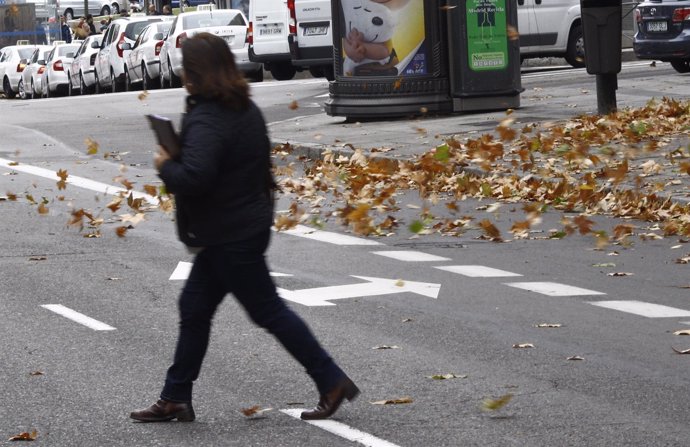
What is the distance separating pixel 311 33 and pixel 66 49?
675 inches

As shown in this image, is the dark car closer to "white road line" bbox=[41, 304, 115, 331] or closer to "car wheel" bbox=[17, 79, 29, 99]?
"white road line" bbox=[41, 304, 115, 331]

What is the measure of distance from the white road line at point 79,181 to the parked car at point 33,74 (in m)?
26.4

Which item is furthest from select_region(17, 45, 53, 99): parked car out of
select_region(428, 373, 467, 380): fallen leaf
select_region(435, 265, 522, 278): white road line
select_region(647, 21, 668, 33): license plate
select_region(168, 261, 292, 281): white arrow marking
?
select_region(428, 373, 467, 380): fallen leaf

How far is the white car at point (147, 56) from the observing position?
37.0 m

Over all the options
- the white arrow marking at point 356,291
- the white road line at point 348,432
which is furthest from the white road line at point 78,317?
the white road line at point 348,432

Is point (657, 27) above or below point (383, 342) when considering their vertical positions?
below

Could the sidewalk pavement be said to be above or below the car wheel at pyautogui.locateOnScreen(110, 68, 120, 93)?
above

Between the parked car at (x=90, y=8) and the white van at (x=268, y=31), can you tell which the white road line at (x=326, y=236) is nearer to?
the white van at (x=268, y=31)

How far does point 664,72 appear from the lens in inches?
1099

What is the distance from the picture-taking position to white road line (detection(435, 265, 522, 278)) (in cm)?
1008

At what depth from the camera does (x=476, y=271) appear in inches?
404

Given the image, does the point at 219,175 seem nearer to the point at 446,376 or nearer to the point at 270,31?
the point at 446,376

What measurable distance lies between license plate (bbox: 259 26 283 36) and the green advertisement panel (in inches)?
525

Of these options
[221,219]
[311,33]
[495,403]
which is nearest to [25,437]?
[221,219]
